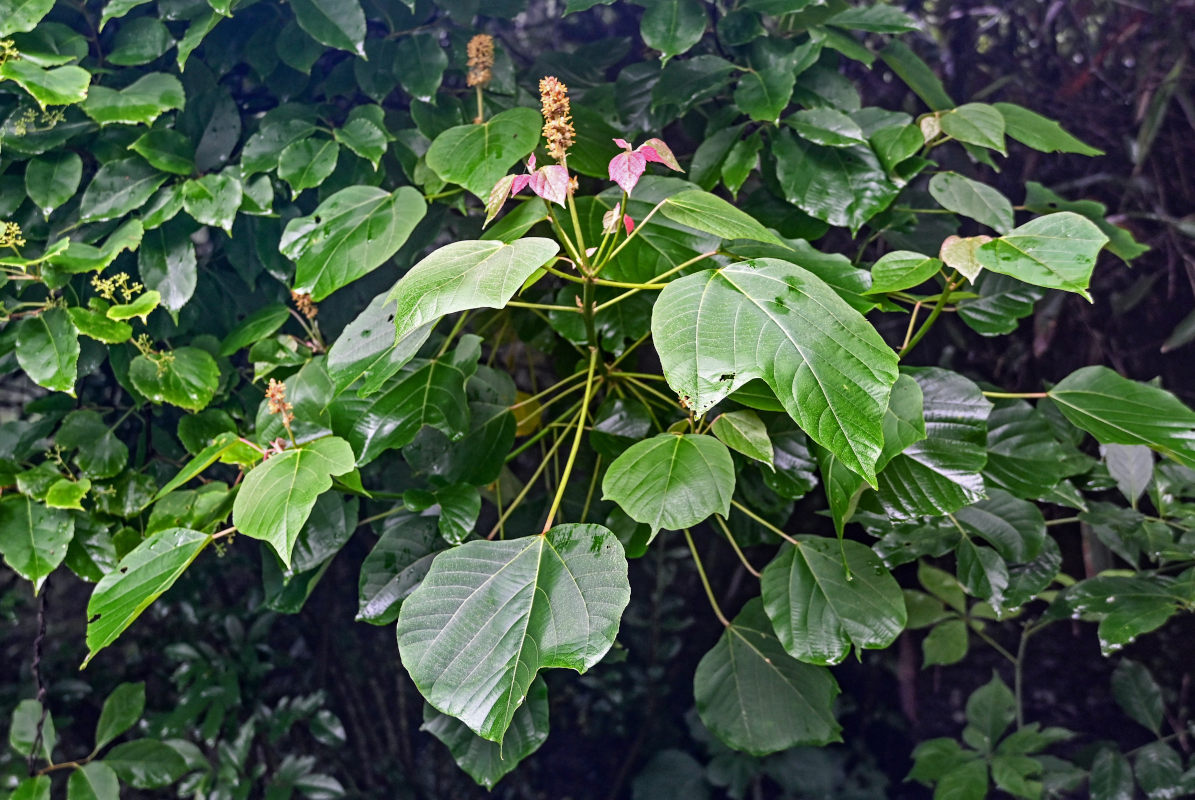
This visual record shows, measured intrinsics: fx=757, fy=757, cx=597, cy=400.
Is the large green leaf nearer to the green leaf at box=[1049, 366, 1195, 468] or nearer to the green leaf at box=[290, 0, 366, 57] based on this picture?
the green leaf at box=[1049, 366, 1195, 468]

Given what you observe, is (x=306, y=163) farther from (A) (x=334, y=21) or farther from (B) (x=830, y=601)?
(B) (x=830, y=601)

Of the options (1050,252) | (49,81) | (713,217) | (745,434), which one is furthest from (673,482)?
(49,81)

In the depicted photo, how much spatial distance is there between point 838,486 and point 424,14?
818mm

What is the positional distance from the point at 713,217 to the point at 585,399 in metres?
0.22

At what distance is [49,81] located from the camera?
2.67ft

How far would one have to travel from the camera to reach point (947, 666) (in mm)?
1344

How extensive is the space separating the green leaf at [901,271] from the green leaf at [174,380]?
0.74 meters

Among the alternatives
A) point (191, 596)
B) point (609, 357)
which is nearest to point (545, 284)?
point (609, 357)

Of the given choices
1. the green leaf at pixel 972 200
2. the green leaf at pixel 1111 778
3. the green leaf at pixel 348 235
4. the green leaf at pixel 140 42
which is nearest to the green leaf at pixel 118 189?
the green leaf at pixel 140 42

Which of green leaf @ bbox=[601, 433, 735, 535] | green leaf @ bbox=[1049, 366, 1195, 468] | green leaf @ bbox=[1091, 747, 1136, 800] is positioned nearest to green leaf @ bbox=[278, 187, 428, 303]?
green leaf @ bbox=[601, 433, 735, 535]

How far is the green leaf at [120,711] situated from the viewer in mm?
1126

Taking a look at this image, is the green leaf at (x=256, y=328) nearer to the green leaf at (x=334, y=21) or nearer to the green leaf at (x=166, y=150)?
the green leaf at (x=166, y=150)

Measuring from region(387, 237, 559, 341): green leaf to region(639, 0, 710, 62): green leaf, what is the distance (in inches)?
16.8

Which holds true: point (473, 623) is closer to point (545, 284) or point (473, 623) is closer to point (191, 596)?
point (545, 284)
